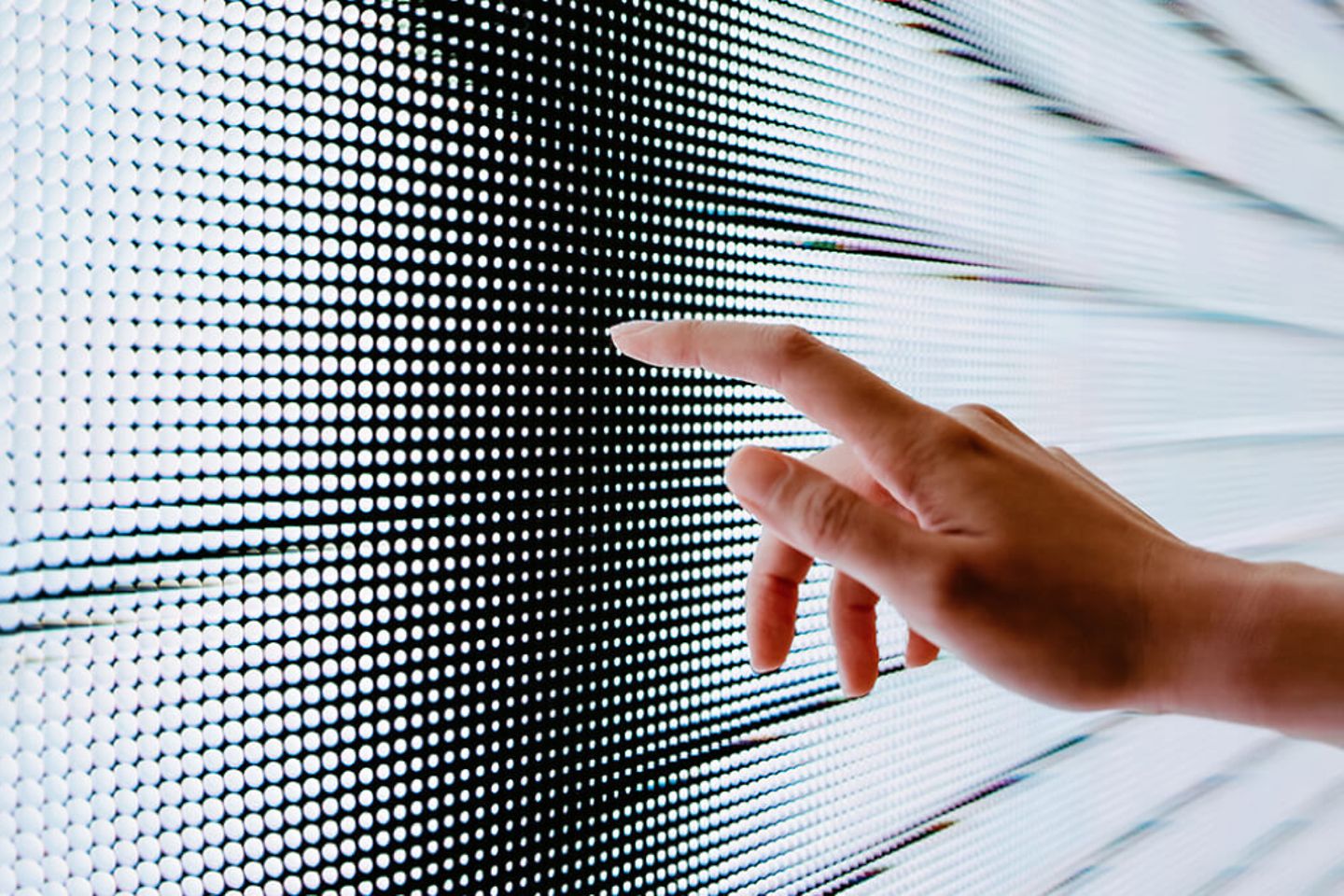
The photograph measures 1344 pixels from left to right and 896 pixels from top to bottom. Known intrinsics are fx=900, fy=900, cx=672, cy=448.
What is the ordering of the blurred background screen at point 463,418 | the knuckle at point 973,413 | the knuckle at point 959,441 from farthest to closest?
1. the knuckle at point 973,413
2. the knuckle at point 959,441
3. the blurred background screen at point 463,418

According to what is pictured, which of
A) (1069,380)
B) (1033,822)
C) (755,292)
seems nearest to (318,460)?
(755,292)

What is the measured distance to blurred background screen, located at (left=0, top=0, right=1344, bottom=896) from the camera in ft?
1.80

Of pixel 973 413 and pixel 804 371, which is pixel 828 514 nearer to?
pixel 804 371

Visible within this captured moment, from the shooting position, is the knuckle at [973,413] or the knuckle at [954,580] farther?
the knuckle at [973,413]

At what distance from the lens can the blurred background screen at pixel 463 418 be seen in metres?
0.55

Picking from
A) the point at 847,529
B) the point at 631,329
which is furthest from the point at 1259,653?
the point at 631,329

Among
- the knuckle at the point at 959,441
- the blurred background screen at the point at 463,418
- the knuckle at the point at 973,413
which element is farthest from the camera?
the knuckle at the point at 973,413

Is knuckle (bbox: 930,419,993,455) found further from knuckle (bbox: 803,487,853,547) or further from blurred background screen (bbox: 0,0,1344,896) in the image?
blurred background screen (bbox: 0,0,1344,896)

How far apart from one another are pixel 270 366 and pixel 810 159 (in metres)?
0.68

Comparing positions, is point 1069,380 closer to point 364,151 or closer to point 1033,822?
point 1033,822

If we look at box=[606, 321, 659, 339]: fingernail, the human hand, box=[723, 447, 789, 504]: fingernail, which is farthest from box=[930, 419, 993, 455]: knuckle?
box=[606, 321, 659, 339]: fingernail

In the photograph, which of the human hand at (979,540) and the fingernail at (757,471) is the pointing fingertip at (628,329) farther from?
the fingernail at (757,471)

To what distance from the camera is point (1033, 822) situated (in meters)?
1.63

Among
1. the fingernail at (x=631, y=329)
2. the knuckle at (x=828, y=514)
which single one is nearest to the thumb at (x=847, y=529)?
the knuckle at (x=828, y=514)
